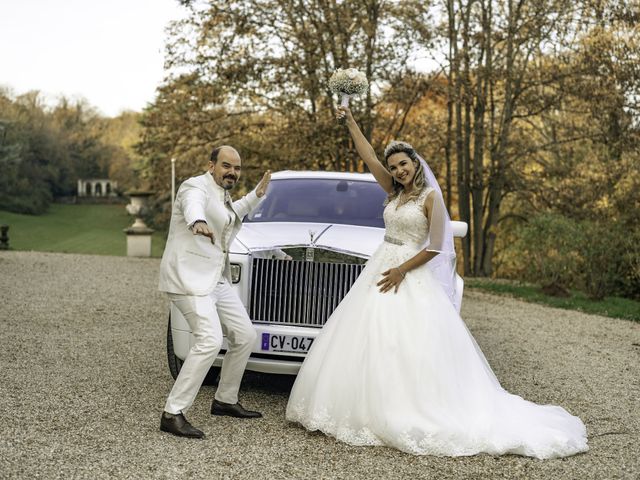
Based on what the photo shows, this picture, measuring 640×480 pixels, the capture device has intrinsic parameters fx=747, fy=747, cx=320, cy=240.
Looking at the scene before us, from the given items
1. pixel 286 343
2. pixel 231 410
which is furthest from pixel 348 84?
pixel 231 410

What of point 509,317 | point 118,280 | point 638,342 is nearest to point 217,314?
point 638,342

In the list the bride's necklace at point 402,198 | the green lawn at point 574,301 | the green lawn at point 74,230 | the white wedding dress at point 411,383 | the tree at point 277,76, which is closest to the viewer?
the white wedding dress at point 411,383

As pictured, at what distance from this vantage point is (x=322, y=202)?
24.1 ft

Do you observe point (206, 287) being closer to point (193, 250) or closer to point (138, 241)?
point (193, 250)

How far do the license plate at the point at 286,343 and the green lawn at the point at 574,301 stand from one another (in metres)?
9.41

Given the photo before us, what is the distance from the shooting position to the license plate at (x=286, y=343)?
5695 mm

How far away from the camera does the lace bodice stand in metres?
5.33

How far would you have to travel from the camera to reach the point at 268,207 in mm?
7402

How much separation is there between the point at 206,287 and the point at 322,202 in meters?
2.57

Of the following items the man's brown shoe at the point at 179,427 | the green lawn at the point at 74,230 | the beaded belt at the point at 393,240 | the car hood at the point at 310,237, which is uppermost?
the beaded belt at the point at 393,240

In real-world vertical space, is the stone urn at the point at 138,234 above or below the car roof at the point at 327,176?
below

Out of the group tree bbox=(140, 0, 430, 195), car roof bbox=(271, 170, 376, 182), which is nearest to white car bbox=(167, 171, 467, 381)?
car roof bbox=(271, 170, 376, 182)

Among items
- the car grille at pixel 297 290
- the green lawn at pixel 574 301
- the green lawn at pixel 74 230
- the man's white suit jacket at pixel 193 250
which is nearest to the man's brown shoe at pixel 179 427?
the man's white suit jacket at pixel 193 250

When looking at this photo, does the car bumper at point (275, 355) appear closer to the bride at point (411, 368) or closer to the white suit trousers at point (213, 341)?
the white suit trousers at point (213, 341)
